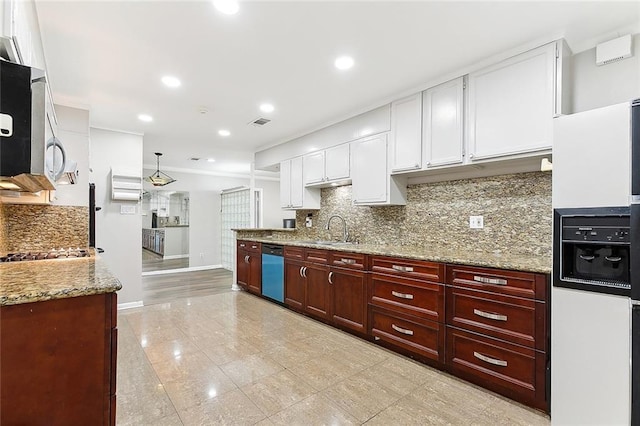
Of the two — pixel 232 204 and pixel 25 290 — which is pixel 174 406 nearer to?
pixel 25 290

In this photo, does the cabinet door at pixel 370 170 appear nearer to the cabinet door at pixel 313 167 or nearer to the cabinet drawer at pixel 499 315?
the cabinet door at pixel 313 167

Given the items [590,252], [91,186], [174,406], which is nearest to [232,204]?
[91,186]

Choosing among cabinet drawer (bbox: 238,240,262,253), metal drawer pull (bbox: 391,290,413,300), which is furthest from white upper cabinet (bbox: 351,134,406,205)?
cabinet drawer (bbox: 238,240,262,253)

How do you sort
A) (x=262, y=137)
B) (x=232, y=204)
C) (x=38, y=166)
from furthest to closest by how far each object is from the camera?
(x=232, y=204) → (x=262, y=137) → (x=38, y=166)

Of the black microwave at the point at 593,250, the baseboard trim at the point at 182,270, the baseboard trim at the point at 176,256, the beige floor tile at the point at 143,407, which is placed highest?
the black microwave at the point at 593,250

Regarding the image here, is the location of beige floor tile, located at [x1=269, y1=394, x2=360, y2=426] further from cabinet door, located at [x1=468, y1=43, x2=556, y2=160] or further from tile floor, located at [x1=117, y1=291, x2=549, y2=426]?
cabinet door, located at [x1=468, y1=43, x2=556, y2=160]

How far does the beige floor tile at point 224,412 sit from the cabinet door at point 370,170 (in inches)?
87.9

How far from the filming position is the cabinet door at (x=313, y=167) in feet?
13.8

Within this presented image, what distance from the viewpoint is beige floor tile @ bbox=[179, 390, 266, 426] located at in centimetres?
183

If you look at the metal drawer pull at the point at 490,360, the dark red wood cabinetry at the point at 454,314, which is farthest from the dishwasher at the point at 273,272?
the metal drawer pull at the point at 490,360

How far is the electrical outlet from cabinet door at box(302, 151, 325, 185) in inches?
76.0

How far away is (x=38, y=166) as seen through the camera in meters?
1.27

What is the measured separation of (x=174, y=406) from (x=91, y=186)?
2.66m

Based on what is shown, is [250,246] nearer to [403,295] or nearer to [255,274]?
[255,274]
